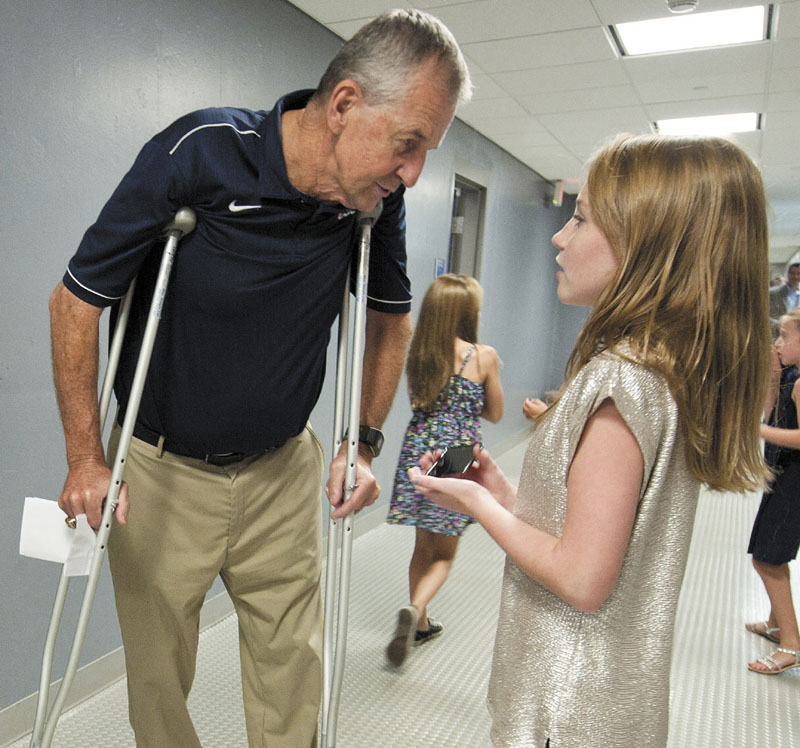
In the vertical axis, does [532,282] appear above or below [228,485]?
above

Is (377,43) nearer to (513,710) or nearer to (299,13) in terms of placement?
(513,710)

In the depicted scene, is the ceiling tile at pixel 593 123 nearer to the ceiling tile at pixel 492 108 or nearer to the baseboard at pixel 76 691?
the ceiling tile at pixel 492 108

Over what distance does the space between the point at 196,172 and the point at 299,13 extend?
2455 mm

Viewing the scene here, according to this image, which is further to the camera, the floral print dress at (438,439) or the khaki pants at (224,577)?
the floral print dress at (438,439)

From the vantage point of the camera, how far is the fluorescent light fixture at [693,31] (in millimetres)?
3432

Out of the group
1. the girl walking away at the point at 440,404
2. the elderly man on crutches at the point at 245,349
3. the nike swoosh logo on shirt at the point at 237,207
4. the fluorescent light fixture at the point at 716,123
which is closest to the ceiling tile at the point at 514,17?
the girl walking away at the point at 440,404

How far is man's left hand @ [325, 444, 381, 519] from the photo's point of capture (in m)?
1.55

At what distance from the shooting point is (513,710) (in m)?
1.05

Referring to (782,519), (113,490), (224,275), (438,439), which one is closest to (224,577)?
(113,490)

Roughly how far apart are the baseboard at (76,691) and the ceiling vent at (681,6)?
3523mm

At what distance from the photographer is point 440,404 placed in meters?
2.97

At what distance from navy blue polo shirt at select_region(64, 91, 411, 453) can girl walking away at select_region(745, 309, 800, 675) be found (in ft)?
7.56

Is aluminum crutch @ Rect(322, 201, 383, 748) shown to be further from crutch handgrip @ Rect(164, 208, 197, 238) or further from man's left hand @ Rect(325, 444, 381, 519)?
crutch handgrip @ Rect(164, 208, 197, 238)

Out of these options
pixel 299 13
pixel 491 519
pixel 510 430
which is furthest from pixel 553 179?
pixel 491 519
